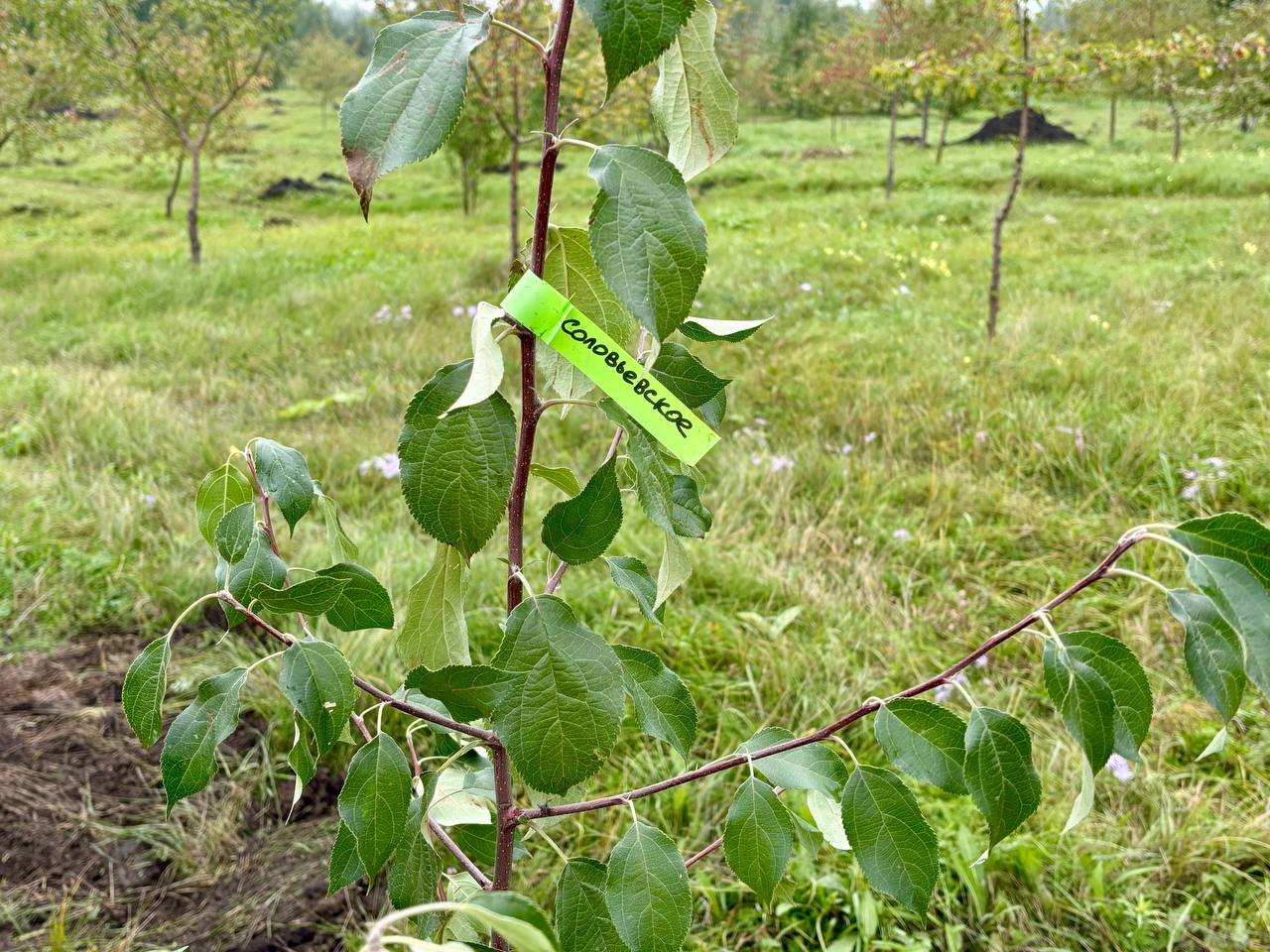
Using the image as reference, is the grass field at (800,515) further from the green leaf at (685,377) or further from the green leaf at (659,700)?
the green leaf at (685,377)

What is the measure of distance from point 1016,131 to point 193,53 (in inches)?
765

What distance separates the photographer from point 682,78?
2.04ft

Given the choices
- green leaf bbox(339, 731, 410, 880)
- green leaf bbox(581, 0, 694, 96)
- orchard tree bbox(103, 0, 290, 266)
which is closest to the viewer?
green leaf bbox(581, 0, 694, 96)

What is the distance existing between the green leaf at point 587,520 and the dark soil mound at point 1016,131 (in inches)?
850

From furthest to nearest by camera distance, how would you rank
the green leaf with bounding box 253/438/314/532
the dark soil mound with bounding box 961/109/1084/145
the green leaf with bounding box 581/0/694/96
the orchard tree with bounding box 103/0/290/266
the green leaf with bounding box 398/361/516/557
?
the dark soil mound with bounding box 961/109/1084/145, the orchard tree with bounding box 103/0/290/266, the green leaf with bounding box 253/438/314/532, the green leaf with bounding box 398/361/516/557, the green leaf with bounding box 581/0/694/96

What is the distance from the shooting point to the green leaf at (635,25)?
47cm

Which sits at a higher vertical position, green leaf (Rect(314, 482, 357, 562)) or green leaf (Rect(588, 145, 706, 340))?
green leaf (Rect(588, 145, 706, 340))

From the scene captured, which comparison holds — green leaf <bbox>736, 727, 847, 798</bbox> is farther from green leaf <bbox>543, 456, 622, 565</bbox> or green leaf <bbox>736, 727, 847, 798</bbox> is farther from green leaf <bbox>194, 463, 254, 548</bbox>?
green leaf <bbox>194, 463, 254, 548</bbox>

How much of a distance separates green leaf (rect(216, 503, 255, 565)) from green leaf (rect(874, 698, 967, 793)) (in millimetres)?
532

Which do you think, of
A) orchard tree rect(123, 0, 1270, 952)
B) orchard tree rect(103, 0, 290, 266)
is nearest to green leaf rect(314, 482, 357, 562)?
orchard tree rect(123, 0, 1270, 952)

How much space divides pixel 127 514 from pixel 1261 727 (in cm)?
363

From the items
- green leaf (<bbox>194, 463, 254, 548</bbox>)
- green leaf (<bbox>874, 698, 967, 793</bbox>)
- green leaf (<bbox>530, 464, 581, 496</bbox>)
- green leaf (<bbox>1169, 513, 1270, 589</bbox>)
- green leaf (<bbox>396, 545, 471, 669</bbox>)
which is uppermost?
green leaf (<bbox>1169, 513, 1270, 589</bbox>)

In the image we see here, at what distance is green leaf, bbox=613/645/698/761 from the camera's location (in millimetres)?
795

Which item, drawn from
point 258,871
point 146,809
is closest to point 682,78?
point 258,871
